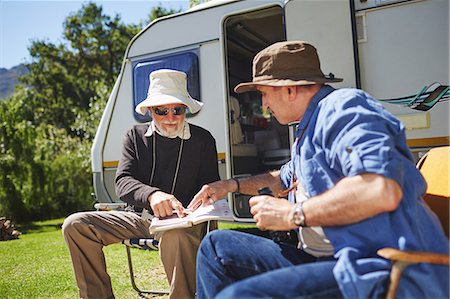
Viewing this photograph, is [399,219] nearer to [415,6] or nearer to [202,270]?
[202,270]

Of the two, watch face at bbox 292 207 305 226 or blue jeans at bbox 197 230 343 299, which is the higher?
watch face at bbox 292 207 305 226

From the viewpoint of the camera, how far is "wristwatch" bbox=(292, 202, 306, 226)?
1722mm

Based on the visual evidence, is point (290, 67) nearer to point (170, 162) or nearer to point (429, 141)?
point (170, 162)

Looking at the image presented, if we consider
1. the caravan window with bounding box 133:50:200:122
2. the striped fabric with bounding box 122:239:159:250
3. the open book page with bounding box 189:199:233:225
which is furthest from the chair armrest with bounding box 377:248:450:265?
the caravan window with bounding box 133:50:200:122

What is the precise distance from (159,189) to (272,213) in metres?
1.28

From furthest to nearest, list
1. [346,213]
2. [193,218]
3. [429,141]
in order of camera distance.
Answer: [429,141], [193,218], [346,213]

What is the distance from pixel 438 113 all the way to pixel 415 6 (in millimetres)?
842

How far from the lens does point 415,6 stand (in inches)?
147

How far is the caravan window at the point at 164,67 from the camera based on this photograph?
5.07 m

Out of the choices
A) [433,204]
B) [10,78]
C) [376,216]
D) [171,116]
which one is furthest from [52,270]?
[10,78]

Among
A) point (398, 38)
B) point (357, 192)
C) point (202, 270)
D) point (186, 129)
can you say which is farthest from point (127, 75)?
point (357, 192)

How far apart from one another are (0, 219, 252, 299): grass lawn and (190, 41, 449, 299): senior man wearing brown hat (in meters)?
2.29

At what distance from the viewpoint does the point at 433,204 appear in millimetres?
2053

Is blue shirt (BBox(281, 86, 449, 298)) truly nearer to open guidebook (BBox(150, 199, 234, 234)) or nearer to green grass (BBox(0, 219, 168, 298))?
open guidebook (BBox(150, 199, 234, 234))
